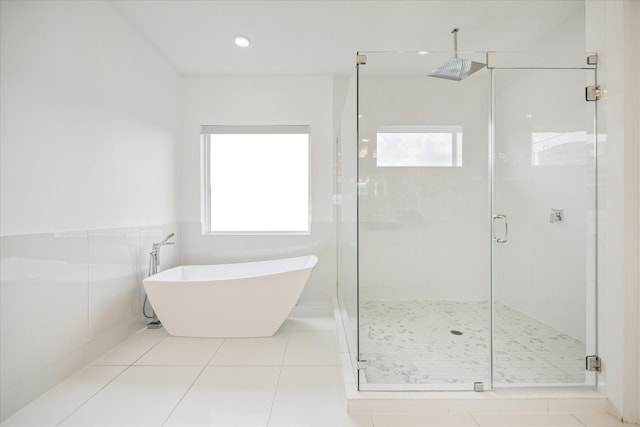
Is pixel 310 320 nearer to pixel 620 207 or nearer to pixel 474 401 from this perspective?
pixel 474 401

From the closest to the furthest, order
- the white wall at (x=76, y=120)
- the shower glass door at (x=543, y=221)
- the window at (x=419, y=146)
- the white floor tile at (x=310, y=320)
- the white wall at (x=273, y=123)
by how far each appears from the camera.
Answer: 1. the white wall at (x=76, y=120)
2. the shower glass door at (x=543, y=221)
3. the window at (x=419, y=146)
4. the white floor tile at (x=310, y=320)
5. the white wall at (x=273, y=123)

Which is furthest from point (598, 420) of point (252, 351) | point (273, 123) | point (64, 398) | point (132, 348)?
point (273, 123)

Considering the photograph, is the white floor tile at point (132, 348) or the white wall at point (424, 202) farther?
the white floor tile at point (132, 348)

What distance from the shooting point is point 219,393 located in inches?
75.0

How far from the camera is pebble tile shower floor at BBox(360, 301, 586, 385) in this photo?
193cm

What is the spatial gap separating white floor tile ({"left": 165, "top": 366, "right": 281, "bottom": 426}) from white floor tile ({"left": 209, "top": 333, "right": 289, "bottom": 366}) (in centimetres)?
9

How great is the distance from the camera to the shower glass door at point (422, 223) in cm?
204

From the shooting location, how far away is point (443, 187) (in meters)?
2.36

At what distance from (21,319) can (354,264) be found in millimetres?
1921

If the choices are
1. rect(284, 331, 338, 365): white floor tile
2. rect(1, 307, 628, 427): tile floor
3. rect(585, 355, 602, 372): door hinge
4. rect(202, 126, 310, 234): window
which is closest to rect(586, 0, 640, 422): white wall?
rect(585, 355, 602, 372): door hinge

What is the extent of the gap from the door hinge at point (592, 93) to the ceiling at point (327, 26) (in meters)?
1.00

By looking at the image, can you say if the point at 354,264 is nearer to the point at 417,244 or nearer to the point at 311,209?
the point at 417,244

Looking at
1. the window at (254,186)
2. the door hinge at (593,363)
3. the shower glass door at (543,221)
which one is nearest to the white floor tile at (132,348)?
the window at (254,186)

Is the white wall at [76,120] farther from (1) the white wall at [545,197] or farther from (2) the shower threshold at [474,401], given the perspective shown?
(1) the white wall at [545,197]
